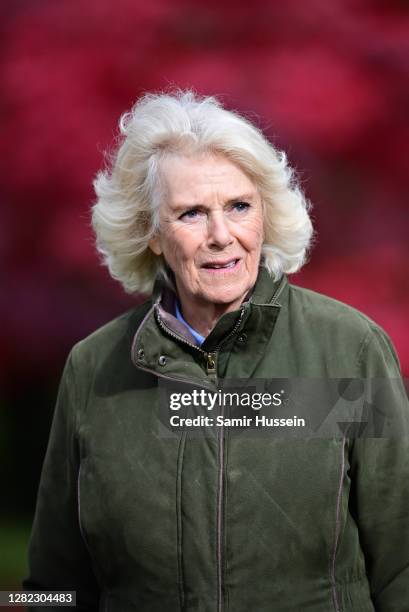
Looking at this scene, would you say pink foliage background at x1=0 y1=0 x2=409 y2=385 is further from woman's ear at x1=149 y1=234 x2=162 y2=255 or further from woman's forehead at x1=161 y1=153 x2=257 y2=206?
woman's forehead at x1=161 y1=153 x2=257 y2=206

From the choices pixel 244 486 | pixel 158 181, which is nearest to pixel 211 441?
pixel 244 486

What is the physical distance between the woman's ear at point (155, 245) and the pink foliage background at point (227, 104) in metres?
0.82

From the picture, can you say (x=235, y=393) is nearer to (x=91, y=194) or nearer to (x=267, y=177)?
(x=267, y=177)

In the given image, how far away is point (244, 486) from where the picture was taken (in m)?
2.32

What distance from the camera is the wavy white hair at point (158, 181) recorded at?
2494 millimetres

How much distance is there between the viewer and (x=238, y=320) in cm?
242

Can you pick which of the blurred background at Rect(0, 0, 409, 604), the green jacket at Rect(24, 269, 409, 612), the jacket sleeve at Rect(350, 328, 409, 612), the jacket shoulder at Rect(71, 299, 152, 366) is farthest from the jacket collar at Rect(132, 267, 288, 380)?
the blurred background at Rect(0, 0, 409, 604)

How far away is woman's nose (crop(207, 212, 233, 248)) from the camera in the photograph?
2436 millimetres

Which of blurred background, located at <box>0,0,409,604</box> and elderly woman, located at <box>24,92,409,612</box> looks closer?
elderly woman, located at <box>24,92,409,612</box>

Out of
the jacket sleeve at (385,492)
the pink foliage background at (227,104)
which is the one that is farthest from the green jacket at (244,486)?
the pink foliage background at (227,104)

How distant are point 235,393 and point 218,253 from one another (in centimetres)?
31

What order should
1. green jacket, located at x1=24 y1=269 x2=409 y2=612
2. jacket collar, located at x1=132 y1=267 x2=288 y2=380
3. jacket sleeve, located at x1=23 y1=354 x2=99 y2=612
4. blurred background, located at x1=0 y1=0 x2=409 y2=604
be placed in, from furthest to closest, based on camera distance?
blurred background, located at x1=0 y1=0 x2=409 y2=604 → jacket sleeve, located at x1=23 y1=354 x2=99 y2=612 → jacket collar, located at x1=132 y1=267 x2=288 y2=380 → green jacket, located at x1=24 y1=269 x2=409 y2=612

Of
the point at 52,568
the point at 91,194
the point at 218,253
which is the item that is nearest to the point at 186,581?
the point at 52,568

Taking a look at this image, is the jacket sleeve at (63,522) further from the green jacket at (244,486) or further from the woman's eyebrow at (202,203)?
the woman's eyebrow at (202,203)
